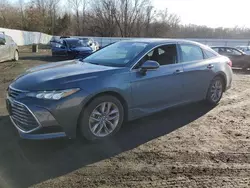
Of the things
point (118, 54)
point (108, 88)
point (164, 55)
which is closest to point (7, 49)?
point (118, 54)

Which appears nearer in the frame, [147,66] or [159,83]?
[147,66]

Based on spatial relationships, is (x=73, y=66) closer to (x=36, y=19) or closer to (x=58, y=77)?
(x=58, y=77)

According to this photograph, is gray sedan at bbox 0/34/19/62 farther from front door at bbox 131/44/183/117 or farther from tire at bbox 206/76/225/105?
tire at bbox 206/76/225/105

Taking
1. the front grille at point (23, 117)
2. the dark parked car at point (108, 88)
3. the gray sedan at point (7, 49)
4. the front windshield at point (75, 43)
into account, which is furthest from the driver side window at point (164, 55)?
the front windshield at point (75, 43)

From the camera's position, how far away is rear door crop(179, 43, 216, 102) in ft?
17.5

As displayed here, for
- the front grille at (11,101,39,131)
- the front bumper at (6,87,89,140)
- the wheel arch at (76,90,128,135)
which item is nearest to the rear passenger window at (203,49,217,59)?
the wheel arch at (76,90,128,135)

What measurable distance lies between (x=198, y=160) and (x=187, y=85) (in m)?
2.02

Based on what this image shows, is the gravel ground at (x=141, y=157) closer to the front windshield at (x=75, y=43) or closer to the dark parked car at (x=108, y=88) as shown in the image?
the dark parked car at (x=108, y=88)

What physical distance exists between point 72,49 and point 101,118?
13145 millimetres

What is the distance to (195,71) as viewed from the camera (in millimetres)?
5461

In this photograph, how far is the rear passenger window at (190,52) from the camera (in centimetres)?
540

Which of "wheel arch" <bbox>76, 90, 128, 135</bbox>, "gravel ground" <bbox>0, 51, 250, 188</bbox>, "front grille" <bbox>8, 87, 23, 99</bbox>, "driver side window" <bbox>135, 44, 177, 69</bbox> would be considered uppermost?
"driver side window" <bbox>135, 44, 177, 69</bbox>

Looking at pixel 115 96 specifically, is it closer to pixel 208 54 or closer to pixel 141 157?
pixel 141 157

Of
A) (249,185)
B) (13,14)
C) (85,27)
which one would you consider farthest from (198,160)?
(85,27)
